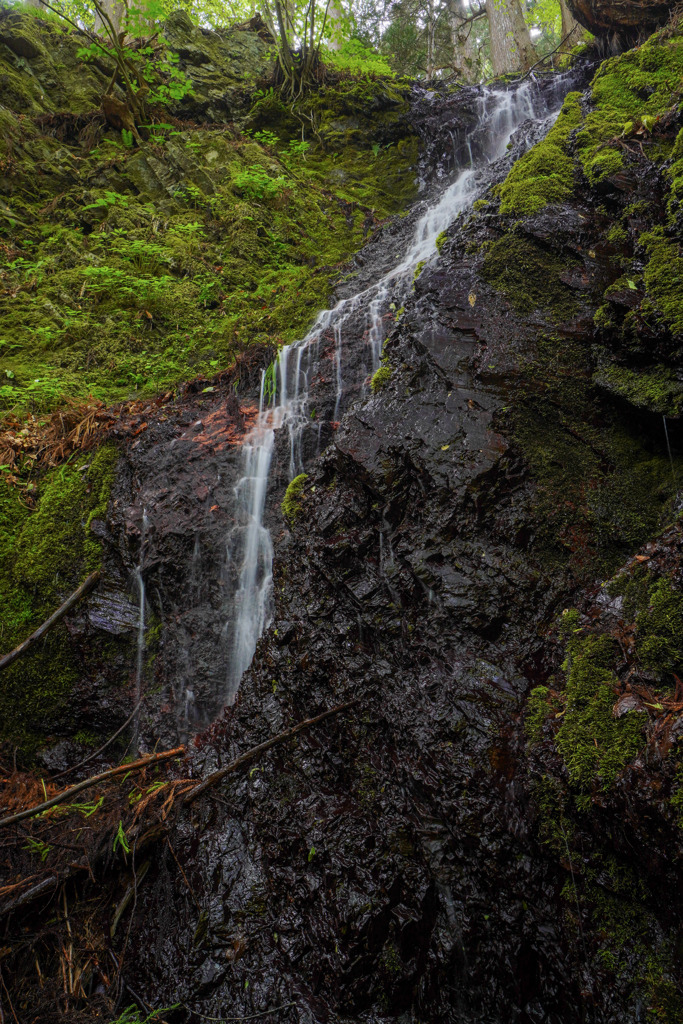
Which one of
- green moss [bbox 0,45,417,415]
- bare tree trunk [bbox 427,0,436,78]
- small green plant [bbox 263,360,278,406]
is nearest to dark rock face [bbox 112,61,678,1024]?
small green plant [bbox 263,360,278,406]

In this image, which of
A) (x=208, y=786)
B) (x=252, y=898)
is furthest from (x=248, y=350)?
(x=252, y=898)

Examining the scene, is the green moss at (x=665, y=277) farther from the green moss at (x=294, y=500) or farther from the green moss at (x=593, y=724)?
the green moss at (x=294, y=500)

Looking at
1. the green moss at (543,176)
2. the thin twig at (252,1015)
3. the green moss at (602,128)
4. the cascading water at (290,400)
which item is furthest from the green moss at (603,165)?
the thin twig at (252,1015)

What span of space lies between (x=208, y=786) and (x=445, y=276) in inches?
172

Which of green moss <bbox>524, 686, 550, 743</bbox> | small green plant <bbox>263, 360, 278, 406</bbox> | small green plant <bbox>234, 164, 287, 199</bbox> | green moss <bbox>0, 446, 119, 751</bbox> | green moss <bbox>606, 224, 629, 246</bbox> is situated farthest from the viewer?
small green plant <bbox>234, 164, 287, 199</bbox>

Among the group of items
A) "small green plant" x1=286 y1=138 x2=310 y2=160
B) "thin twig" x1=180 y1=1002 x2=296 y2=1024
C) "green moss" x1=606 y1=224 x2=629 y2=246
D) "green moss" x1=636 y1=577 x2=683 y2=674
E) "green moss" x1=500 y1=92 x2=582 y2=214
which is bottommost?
"thin twig" x1=180 y1=1002 x2=296 y2=1024

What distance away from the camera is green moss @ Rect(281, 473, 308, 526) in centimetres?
387

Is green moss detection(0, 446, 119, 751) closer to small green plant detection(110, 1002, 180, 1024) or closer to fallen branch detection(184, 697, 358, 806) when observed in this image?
fallen branch detection(184, 697, 358, 806)

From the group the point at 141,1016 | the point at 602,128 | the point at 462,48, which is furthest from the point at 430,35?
the point at 141,1016

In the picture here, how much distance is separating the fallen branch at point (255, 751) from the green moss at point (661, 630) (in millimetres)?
1690

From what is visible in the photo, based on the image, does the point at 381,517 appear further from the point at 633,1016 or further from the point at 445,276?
the point at 633,1016

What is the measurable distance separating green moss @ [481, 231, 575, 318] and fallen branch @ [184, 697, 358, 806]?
123 inches

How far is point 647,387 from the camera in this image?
3.13 meters

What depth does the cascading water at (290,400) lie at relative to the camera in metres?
4.76
